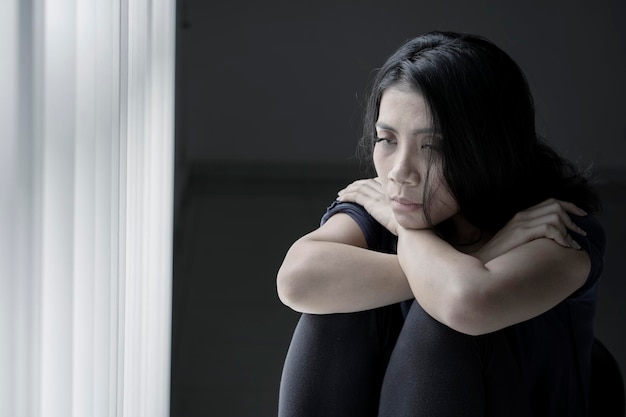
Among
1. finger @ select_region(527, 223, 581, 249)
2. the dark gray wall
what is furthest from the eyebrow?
the dark gray wall

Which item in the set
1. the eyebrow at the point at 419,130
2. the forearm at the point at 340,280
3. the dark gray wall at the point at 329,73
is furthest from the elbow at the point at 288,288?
the dark gray wall at the point at 329,73

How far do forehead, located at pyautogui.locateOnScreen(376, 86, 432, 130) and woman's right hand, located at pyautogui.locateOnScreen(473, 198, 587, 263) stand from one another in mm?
217

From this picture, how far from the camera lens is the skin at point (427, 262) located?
1343mm

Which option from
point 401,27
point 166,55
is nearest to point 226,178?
point 401,27

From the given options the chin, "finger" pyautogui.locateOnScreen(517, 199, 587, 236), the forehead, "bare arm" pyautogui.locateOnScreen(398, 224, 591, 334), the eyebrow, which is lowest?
"bare arm" pyautogui.locateOnScreen(398, 224, 591, 334)

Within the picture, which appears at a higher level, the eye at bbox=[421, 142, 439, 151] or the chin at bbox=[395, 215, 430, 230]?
the eye at bbox=[421, 142, 439, 151]

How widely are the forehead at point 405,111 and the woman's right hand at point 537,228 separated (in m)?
0.22

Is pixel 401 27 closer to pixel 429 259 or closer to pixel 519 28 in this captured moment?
pixel 519 28

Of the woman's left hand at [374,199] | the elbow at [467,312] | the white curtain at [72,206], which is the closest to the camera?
the white curtain at [72,206]

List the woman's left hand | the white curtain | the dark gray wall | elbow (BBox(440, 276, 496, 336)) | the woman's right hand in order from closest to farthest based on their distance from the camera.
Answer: the white curtain
elbow (BBox(440, 276, 496, 336))
the woman's right hand
the woman's left hand
the dark gray wall

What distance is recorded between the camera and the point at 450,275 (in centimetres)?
136

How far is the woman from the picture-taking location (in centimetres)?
136

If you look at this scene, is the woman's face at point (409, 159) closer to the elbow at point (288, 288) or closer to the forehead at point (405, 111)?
the forehead at point (405, 111)

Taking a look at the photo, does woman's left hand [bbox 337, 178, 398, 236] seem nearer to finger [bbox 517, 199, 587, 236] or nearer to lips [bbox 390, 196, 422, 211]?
lips [bbox 390, 196, 422, 211]
